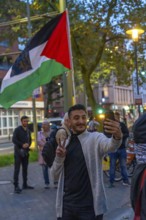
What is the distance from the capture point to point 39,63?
717 cm

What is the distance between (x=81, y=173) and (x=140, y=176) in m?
1.41

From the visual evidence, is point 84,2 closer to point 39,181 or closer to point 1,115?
point 39,181

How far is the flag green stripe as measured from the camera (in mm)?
6633

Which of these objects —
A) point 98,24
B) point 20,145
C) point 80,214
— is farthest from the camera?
point 98,24

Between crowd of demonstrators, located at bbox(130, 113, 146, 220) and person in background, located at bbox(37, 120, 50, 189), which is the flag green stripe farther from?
crowd of demonstrators, located at bbox(130, 113, 146, 220)

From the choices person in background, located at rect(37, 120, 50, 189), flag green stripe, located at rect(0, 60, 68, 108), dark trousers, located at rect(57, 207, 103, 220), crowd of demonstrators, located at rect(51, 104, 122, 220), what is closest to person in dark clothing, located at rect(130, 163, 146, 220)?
crowd of demonstrators, located at rect(51, 104, 122, 220)

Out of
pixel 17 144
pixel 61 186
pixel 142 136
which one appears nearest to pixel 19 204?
pixel 17 144

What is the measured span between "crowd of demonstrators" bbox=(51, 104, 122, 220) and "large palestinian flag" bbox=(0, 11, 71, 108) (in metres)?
2.64

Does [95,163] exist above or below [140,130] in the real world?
below

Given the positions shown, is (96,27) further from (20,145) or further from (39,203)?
(39,203)

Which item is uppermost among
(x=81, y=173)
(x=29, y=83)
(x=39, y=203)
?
(x=29, y=83)

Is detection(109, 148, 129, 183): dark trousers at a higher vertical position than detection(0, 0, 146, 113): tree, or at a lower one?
lower

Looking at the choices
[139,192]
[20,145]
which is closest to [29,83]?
[20,145]

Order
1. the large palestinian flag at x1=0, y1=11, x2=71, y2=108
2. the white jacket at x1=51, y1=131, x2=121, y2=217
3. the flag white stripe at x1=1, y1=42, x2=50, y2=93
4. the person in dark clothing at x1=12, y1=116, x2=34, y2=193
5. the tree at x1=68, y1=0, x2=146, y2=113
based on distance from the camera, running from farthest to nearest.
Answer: the tree at x1=68, y1=0, x2=146, y2=113
the person in dark clothing at x1=12, y1=116, x2=34, y2=193
the flag white stripe at x1=1, y1=42, x2=50, y2=93
the large palestinian flag at x1=0, y1=11, x2=71, y2=108
the white jacket at x1=51, y1=131, x2=121, y2=217
